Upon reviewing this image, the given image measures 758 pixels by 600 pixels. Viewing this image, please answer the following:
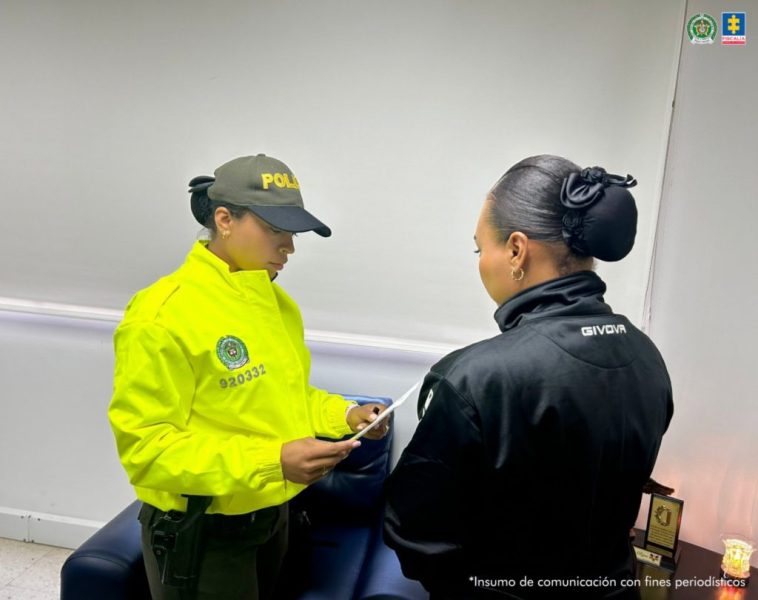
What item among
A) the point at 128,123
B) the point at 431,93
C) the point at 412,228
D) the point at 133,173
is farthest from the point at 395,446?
the point at 128,123

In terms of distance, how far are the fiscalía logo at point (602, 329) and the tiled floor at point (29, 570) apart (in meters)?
2.37

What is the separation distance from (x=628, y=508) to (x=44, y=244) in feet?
8.02

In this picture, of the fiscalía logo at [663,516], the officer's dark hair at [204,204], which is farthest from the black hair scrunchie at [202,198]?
the fiscalía logo at [663,516]

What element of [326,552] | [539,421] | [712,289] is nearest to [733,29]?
[712,289]

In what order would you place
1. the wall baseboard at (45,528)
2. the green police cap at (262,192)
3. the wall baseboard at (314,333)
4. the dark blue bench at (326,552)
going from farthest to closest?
the wall baseboard at (45,528) → the wall baseboard at (314,333) → the dark blue bench at (326,552) → the green police cap at (262,192)

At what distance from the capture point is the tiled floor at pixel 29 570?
2352 mm

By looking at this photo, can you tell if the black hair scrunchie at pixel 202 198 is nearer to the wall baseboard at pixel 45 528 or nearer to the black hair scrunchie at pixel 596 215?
the black hair scrunchie at pixel 596 215

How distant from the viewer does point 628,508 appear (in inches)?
43.4

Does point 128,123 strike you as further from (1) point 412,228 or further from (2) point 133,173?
(1) point 412,228

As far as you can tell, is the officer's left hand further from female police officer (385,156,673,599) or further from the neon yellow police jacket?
female police officer (385,156,673,599)

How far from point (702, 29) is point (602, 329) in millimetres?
1471

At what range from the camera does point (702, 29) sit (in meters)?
1.94

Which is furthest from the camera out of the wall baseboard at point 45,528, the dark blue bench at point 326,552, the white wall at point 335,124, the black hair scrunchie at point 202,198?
the wall baseboard at point 45,528

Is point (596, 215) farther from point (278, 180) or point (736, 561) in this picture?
point (736, 561)
